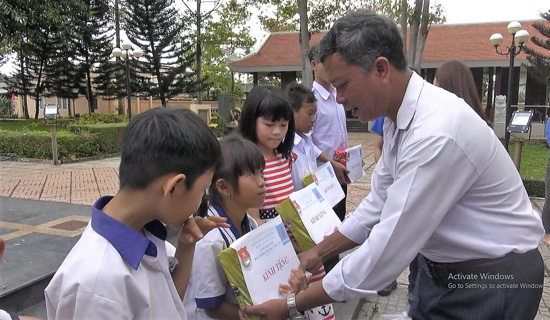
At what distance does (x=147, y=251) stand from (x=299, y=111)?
6.22 ft

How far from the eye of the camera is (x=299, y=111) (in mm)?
2846

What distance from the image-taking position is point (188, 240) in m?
1.26

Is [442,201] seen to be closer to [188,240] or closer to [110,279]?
[188,240]

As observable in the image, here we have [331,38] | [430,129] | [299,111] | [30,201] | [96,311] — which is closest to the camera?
[96,311]

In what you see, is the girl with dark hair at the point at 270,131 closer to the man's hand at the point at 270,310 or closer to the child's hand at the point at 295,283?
the child's hand at the point at 295,283

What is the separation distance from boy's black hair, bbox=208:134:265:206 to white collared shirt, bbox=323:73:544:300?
0.62 metres

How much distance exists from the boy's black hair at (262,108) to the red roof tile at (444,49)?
619 inches

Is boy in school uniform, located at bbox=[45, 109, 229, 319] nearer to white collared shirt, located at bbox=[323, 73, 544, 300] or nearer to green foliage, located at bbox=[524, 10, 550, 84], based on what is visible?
white collared shirt, located at bbox=[323, 73, 544, 300]

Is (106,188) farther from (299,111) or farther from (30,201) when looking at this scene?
(299,111)

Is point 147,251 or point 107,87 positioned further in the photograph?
point 107,87

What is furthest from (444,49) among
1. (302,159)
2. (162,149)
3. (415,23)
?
(162,149)

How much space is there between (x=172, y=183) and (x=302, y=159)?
5.79 ft

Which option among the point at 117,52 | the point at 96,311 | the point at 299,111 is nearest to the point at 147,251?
the point at 96,311

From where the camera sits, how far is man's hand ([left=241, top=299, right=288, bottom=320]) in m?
1.49
